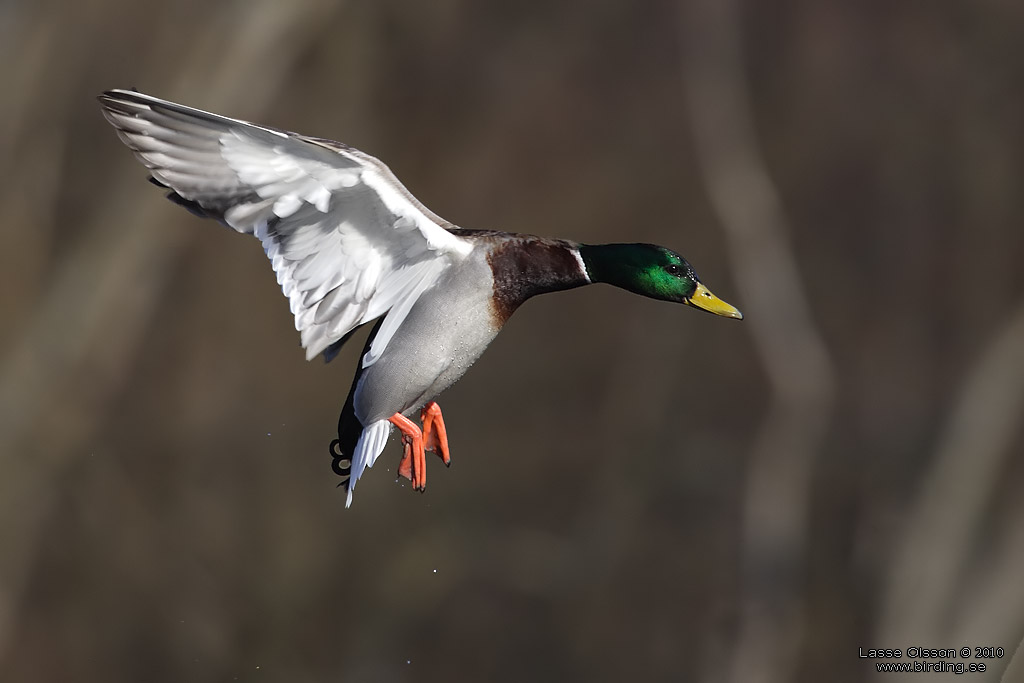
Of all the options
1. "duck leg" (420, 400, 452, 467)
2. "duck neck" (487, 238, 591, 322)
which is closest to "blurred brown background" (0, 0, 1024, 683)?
"duck leg" (420, 400, 452, 467)

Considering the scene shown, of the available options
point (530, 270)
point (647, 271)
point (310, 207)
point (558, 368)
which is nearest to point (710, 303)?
point (647, 271)

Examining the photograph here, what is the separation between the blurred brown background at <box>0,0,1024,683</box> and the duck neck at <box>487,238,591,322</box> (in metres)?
5.17

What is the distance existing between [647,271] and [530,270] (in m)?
0.27

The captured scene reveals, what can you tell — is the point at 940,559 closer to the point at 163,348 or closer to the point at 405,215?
the point at 163,348

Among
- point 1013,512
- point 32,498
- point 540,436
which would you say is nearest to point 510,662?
point 540,436

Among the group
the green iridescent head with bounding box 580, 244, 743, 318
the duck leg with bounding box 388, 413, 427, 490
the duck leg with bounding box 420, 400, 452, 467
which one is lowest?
the duck leg with bounding box 420, 400, 452, 467

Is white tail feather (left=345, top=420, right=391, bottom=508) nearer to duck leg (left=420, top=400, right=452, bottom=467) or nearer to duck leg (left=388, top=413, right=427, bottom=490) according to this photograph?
duck leg (left=388, top=413, right=427, bottom=490)

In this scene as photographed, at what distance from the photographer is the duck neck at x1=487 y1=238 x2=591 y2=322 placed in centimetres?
305

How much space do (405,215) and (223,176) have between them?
16.0 inches

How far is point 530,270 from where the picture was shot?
121 inches

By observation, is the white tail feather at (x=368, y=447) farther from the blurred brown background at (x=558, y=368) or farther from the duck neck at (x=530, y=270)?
the blurred brown background at (x=558, y=368)

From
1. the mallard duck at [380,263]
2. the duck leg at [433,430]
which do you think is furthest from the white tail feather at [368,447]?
the duck leg at [433,430]

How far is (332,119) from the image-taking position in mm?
9320

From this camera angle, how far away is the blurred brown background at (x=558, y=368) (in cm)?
899
